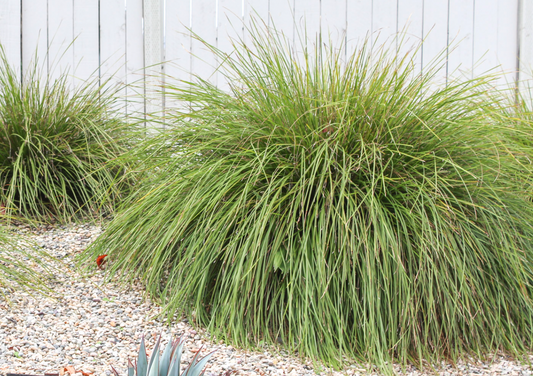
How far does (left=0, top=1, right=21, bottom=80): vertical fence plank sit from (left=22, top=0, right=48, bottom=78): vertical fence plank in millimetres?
44

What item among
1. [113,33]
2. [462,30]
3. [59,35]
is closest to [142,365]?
[113,33]

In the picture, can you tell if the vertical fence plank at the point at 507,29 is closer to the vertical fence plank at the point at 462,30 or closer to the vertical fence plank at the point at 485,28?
the vertical fence plank at the point at 485,28

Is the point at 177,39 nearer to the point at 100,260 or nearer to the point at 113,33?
the point at 113,33

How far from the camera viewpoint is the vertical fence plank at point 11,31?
3.76 meters

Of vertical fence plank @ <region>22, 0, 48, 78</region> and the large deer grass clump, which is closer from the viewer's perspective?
the large deer grass clump

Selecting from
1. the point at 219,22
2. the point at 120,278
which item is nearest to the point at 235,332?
the point at 120,278

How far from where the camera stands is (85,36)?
12.7ft

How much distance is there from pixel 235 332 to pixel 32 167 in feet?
5.67

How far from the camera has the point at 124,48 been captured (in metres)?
3.89

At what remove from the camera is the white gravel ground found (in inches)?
67.6

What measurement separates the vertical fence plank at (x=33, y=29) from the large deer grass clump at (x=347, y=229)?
229 cm

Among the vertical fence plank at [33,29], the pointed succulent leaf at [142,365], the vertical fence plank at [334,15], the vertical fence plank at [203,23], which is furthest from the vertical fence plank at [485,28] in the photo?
the pointed succulent leaf at [142,365]

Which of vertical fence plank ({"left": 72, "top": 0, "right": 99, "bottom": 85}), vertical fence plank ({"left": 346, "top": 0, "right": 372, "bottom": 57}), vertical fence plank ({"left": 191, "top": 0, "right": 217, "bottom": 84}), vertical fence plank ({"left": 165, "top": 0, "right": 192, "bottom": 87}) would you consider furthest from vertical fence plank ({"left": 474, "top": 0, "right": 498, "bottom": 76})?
vertical fence plank ({"left": 72, "top": 0, "right": 99, "bottom": 85})

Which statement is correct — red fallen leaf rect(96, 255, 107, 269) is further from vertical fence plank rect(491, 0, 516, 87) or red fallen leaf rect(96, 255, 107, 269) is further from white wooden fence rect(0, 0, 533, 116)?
vertical fence plank rect(491, 0, 516, 87)
